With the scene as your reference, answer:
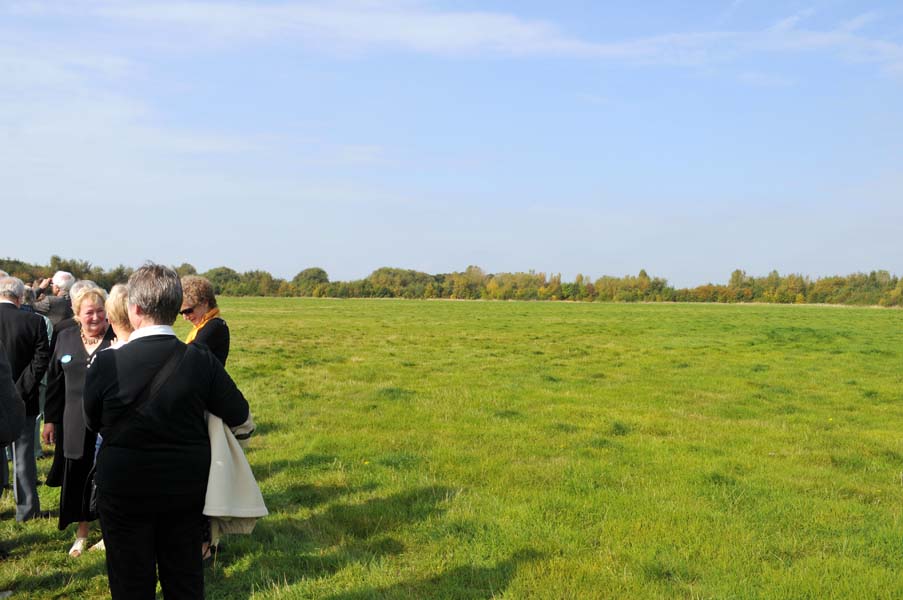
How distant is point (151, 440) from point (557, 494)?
14.0ft

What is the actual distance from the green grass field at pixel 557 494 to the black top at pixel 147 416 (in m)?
1.76

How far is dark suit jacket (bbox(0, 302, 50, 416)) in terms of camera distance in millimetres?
5605

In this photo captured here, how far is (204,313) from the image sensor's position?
5.05m

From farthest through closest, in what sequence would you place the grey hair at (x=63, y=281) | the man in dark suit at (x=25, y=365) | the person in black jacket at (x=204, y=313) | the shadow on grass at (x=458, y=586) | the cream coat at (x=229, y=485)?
the grey hair at (x=63, y=281) → the man in dark suit at (x=25, y=365) → the person in black jacket at (x=204, y=313) → the shadow on grass at (x=458, y=586) → the cream coat at (x=229, y=485)

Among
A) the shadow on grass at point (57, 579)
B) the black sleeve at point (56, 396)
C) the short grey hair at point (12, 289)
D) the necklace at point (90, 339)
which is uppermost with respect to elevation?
the short grey hair at point (12, 289)

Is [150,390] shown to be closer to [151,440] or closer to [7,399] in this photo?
[151,440]

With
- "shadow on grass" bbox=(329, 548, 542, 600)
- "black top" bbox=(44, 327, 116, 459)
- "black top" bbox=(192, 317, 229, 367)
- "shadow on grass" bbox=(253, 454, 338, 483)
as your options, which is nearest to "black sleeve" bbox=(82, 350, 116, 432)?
"black top" bbox=(44, 327, 116, 459)

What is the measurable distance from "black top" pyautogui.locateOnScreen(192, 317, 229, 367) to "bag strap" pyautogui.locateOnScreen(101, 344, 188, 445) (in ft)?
6.41

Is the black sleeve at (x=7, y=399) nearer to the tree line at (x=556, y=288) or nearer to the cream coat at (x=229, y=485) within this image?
the cream coat at (x=229, y=485)

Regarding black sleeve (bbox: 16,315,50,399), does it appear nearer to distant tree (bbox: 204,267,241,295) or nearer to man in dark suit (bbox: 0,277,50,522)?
man in dark suit (bbox: 0,277,50,522)

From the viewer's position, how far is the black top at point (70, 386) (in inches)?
182

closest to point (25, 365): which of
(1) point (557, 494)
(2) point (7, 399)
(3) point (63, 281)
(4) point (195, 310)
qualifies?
(4) point (195, 310)

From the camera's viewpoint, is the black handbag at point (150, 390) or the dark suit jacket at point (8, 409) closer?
the black handbag at point (150, 390)

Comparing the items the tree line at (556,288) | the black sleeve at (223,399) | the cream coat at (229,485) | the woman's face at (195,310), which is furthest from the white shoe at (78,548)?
the tree line at (556,288)
